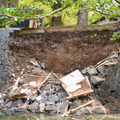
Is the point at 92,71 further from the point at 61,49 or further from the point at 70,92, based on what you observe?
the point at 61,49

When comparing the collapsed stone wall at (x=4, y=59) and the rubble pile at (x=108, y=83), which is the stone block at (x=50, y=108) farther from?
the collapsed stone wall at (x=4, y=59)

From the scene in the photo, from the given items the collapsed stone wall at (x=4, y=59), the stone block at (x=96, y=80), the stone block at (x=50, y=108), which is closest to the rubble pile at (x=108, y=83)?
the stone block at (x=96, y=80)

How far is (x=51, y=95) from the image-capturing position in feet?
30.6

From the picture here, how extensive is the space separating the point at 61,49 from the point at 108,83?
356 centimetres

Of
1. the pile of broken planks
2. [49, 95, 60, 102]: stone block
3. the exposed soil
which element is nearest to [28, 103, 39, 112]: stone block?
the pile of broken planks

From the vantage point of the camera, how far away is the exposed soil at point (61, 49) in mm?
11053

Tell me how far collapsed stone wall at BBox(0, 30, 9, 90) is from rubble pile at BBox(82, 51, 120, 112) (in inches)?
192

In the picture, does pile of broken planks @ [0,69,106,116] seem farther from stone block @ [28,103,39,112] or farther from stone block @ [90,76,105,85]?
stone block @ [90,76,105,85]

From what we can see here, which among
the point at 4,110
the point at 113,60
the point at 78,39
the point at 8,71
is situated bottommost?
the point at 4,110

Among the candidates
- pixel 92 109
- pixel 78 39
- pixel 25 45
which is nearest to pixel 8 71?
pixel 25 45

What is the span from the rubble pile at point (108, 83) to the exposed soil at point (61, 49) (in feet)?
4.00

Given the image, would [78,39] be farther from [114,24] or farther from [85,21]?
[85,21]

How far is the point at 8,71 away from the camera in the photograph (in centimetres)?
1103

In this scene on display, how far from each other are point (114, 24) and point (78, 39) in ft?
7.37
